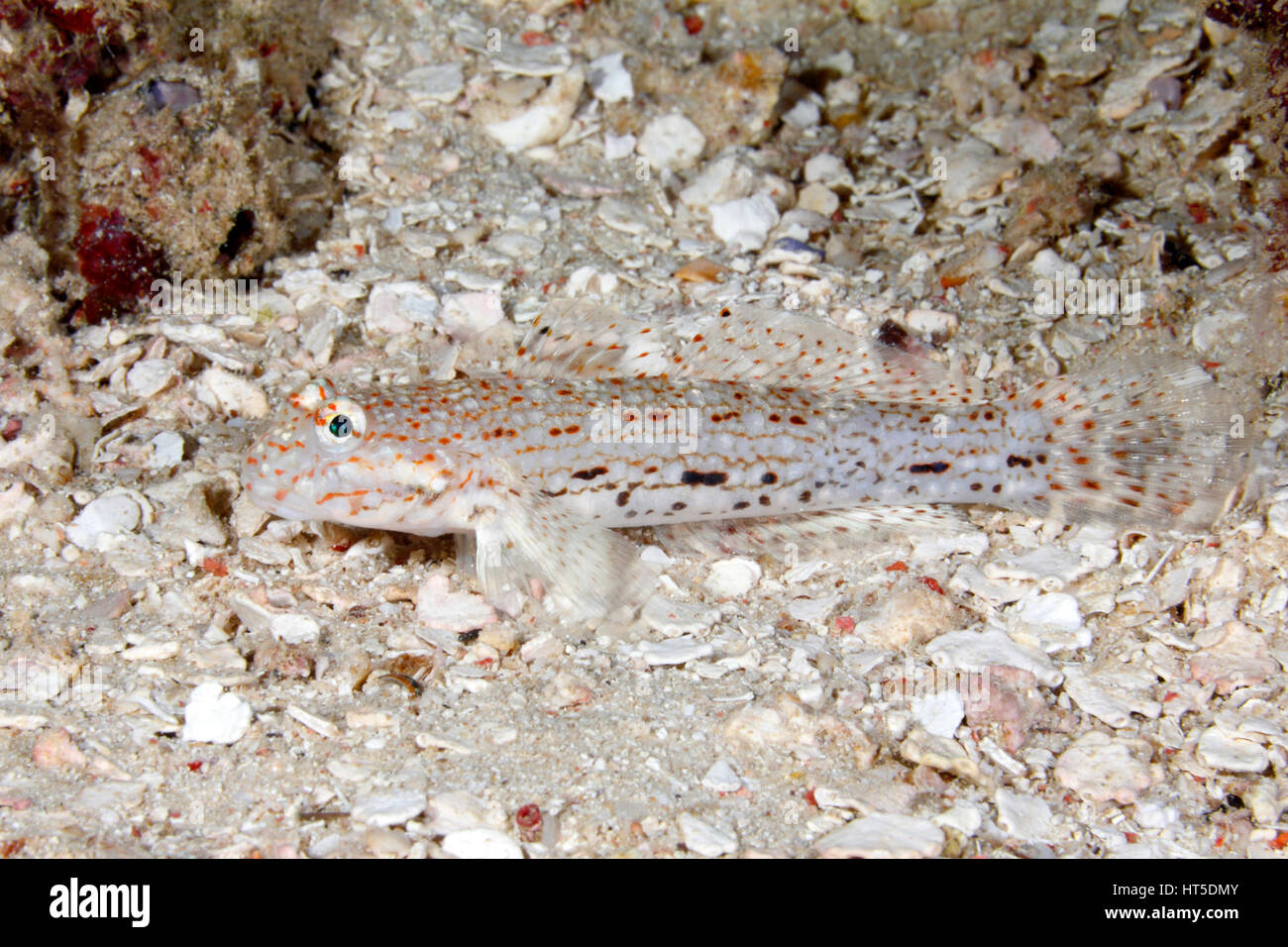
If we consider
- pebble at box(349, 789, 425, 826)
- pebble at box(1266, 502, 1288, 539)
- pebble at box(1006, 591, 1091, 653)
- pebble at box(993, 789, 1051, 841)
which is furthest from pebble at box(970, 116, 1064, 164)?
pebble at box(349, 789, 425, 826)

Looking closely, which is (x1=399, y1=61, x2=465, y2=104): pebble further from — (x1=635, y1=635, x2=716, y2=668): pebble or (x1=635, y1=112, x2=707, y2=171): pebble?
(x1=635, y1=635, x2=716, y2=668): pebble

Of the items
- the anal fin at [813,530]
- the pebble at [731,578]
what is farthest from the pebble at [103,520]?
the pebble at [731,578]

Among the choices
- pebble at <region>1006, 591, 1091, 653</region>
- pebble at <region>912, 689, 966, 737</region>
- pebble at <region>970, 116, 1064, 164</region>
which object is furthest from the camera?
pebble at <region>970, 116, 1064, 164</region>

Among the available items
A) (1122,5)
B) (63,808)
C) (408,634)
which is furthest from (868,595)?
(1122,5)

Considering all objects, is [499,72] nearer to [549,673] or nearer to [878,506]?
[878,506]

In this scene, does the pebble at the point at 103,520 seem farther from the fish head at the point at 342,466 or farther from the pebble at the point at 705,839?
the pebble at the point at 705,839
